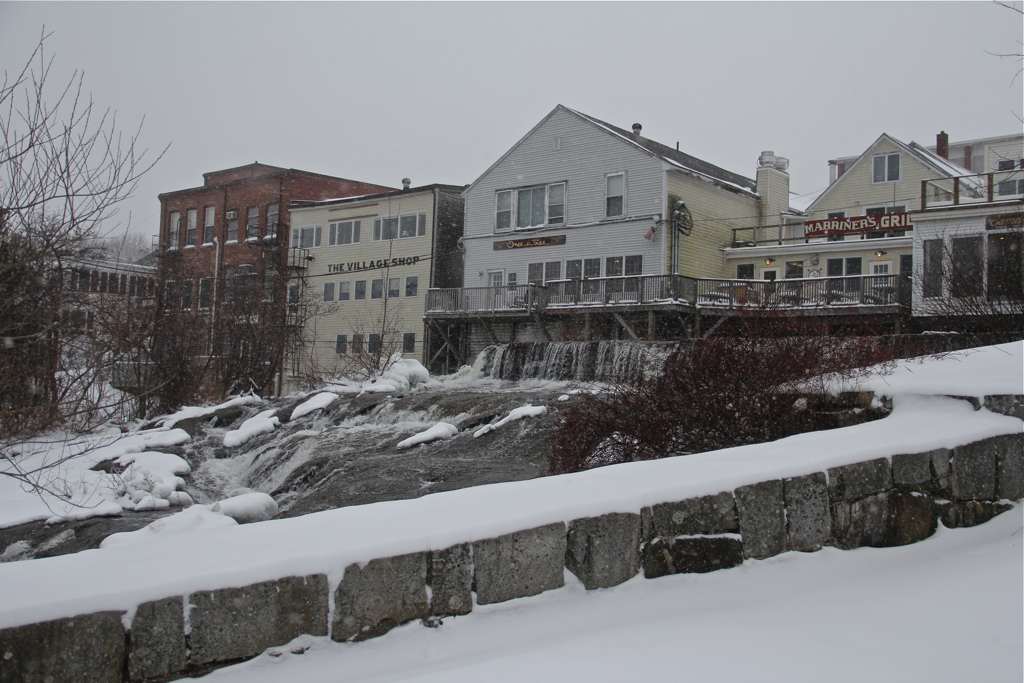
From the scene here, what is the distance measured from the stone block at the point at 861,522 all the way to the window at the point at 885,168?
94.2ft

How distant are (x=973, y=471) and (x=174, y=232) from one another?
145 ft

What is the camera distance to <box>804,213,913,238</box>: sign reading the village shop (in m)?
26.1

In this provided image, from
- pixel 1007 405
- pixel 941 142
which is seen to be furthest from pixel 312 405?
pixel 941 142

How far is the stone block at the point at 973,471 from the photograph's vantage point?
573cm

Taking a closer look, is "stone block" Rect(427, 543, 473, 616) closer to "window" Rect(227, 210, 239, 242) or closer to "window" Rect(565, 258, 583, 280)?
"window" Rect(565, 258, 583, 280)

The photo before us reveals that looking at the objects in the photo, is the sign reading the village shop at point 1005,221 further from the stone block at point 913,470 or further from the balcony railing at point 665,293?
the stone block at point 913,470

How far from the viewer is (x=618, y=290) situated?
2709 centimetres

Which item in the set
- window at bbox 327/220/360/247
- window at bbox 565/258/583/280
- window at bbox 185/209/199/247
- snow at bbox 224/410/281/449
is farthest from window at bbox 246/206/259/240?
snow at bbox 224/410/281/449

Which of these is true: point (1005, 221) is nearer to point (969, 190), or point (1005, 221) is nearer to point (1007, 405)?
point (969, 190)

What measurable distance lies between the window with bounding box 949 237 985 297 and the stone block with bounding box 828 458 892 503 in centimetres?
1312

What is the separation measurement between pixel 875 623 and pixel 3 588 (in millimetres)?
4135

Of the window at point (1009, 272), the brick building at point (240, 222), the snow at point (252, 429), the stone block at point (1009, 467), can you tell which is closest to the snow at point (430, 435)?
the snow at point (252, 429)

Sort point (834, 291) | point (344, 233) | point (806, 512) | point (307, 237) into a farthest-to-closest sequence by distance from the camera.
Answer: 1. point (307, 237)
2. point (344, 233)
3. point (834, 291)
4. point (806, 512)

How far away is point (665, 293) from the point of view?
25906mm
